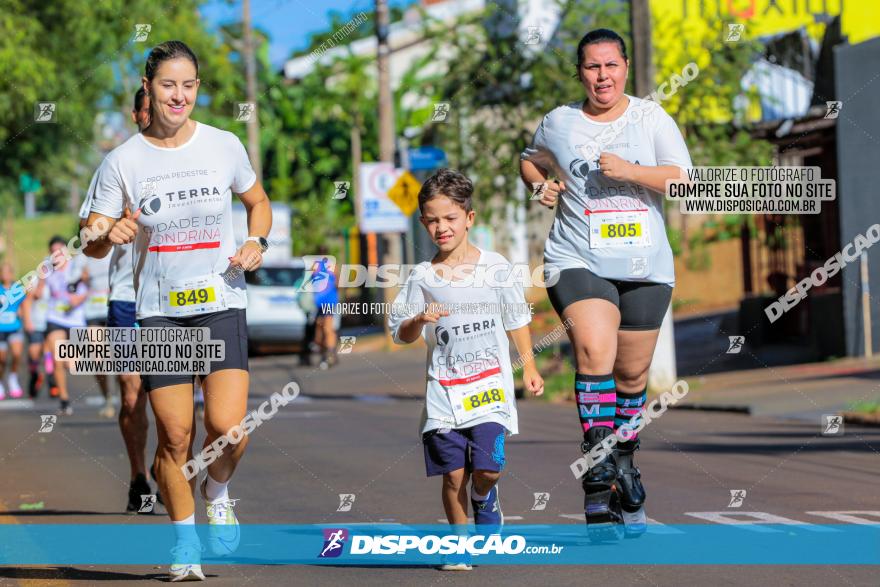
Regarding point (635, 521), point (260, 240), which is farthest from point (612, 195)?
point (260, 240)

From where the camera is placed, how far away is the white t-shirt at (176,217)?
21.6 ft

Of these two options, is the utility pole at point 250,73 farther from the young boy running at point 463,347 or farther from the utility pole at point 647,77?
the young boy running at point 463,347

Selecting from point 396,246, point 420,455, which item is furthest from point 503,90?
point 396,246

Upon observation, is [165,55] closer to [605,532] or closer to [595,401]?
[595,401]

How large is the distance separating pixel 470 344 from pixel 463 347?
0.03 meters

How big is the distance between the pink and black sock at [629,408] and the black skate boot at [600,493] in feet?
1.03

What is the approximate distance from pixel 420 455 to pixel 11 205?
104 ft

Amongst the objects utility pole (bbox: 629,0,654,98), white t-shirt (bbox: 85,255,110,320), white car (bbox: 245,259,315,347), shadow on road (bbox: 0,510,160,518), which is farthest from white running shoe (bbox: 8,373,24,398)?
shadow on road (bbox: 0,510,160,518)

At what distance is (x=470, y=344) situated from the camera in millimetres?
6664

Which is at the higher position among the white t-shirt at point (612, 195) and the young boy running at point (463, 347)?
the white t-shirt at point (612, 195)

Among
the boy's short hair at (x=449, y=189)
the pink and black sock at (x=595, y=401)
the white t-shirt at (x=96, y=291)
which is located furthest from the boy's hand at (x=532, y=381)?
the white t-shirt at (x=96, y=291)

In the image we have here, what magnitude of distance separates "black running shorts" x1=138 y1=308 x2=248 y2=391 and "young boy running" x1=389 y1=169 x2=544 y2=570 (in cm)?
67

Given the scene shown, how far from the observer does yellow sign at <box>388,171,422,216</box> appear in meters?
23.8

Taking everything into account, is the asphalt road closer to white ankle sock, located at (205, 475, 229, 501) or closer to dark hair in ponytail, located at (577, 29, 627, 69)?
white ankle sock, located at (205, 475, 229, 501)
